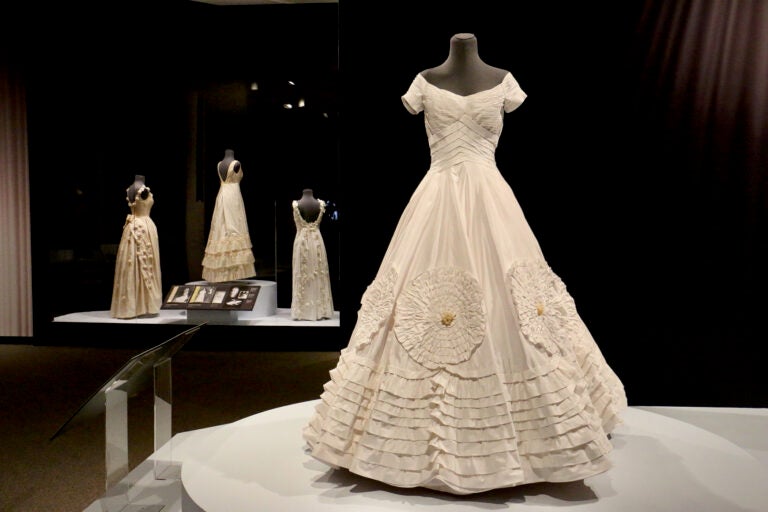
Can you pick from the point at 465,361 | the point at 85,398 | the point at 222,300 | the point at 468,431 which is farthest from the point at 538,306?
the point at 222,300

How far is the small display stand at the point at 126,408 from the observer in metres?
1.95

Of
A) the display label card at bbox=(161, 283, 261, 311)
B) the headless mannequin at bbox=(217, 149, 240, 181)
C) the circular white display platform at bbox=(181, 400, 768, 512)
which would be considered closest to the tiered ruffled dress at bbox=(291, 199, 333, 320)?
the display label card at bbox=(161, 283, 261, 311)

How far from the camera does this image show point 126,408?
2303mm

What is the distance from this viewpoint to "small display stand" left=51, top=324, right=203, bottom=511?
76.9 inches

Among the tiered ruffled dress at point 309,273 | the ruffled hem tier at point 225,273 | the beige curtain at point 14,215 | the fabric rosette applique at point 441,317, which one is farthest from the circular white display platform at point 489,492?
the beige curtain at point 14,215

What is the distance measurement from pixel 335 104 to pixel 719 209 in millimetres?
3451

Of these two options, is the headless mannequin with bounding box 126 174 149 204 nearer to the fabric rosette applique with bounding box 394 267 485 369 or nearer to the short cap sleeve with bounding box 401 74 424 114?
the short cap sleeve with bounding box 401 74 424 114

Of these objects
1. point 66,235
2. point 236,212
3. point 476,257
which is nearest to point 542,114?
point 476,257

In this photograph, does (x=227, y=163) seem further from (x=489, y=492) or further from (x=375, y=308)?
(x=489, y=492)

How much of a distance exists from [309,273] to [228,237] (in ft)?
2.86

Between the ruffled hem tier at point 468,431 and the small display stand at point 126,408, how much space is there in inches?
27.3

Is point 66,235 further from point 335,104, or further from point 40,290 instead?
point 335,104

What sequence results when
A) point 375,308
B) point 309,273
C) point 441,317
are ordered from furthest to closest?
point 309,273
point 375,308
point 441,317

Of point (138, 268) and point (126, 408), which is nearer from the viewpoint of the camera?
point (126, 408)
